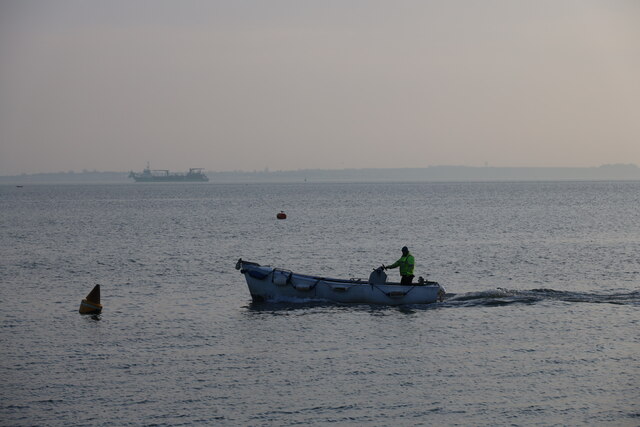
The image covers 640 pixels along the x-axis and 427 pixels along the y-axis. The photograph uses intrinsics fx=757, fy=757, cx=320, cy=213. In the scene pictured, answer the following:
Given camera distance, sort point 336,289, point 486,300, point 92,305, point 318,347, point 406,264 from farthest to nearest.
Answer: point 486,300 < point 336,289 < point 406,264 < point 92,305 < point 318,347

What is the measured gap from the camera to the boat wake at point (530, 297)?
31.6 metres

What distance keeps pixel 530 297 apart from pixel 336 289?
27.5 feet

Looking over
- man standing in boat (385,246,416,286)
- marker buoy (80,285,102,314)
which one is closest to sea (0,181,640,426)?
marker buoy (80,285,102,314)

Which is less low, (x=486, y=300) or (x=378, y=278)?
(x=378, y=278)

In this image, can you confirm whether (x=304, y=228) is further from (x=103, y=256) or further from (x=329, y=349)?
(x=329, y=349)

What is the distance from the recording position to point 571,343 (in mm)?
24438

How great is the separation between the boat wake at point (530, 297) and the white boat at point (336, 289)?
1285 millimetres

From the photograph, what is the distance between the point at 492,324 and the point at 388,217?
7109 centimetres

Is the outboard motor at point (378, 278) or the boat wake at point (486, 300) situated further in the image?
the outboard motor at point (378, 278)

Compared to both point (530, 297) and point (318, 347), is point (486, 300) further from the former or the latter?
point (318, 347)

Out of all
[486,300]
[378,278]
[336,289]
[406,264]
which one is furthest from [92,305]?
[486,300]

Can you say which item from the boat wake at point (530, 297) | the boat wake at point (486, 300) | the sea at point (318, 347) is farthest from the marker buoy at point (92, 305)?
the boat wake at point (530, 297)

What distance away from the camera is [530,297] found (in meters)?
32.4

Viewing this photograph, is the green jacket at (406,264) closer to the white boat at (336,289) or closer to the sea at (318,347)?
the white boat at (336,289)
